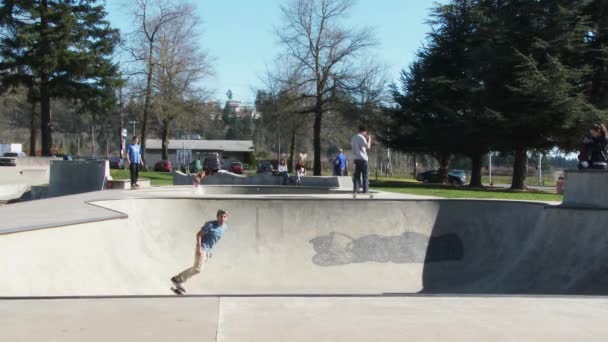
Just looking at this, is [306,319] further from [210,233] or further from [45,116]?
[45,116]

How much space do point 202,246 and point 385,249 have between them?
4.39 meters

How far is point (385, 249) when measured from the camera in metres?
12.3

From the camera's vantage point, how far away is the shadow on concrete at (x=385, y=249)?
12.1 metres

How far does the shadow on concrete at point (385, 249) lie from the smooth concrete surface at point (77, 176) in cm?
1145

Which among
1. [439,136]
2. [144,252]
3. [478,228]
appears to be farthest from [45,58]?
[478,228]

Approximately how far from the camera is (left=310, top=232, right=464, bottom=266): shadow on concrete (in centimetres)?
1210

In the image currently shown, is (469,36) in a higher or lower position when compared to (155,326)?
higher

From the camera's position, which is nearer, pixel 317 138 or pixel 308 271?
pixel 308 271

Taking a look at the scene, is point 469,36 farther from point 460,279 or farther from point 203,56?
point 460,279

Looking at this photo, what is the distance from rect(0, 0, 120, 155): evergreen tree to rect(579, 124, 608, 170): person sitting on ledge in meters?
29.7

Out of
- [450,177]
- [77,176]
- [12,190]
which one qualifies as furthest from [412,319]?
[450,177]

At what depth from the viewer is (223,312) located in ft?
18.4

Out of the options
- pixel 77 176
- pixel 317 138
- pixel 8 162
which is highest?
pixel 317 138

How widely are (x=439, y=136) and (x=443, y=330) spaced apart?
108 ft
